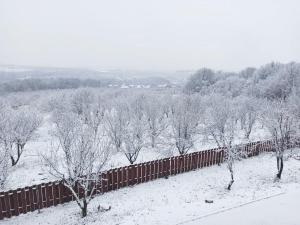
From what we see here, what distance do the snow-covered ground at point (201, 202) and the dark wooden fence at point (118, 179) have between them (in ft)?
1.08

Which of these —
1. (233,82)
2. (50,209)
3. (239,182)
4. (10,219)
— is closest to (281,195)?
(239,182)

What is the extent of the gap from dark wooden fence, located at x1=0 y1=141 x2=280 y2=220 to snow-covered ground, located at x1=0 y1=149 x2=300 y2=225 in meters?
0.33

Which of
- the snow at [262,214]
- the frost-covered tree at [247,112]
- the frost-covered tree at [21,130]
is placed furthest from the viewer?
the frost-covered tree at [247,112]

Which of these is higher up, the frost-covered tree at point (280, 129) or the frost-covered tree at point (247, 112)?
the frost-covered tree at point (280, 129)

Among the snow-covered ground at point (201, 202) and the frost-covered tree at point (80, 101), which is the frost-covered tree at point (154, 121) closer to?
the snow-covered ground at point (201, 202)

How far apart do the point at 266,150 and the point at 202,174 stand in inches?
257

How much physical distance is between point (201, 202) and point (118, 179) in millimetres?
4302

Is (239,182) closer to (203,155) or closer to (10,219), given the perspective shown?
(203,155)

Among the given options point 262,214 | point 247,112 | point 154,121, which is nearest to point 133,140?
point 154,121

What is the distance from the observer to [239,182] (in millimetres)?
15172

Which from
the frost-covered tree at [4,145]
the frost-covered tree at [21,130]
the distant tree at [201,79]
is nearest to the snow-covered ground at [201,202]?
the frost-covered tree at [4,145]

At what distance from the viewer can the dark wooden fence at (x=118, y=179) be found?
37.5 feet

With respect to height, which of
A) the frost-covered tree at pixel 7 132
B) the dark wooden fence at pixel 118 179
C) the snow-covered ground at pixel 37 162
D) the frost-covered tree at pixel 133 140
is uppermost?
the frost-covered tree at pixel 7 132

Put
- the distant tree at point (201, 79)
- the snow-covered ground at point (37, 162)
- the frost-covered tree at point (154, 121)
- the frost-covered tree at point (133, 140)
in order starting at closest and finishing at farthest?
the snow-covered ground at point (37, 162), the frost-covered tree at point (133, 140), the frost-covered tree at point (154, 121), the distant tree at point (201, 79)
